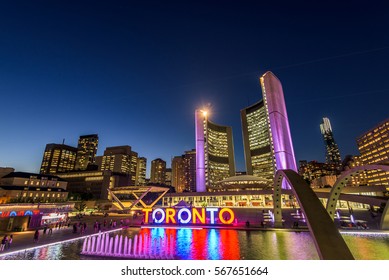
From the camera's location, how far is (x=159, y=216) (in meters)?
28.2

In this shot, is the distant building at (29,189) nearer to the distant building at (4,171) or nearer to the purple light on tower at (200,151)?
the distant building at (4,171)

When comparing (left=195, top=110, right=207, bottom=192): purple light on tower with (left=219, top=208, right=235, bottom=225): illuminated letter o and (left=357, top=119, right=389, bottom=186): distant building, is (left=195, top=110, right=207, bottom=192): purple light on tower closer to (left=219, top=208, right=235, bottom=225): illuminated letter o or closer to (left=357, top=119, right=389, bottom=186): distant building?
(left=219, top=208, right=235, bottom=225): illuminated letter o

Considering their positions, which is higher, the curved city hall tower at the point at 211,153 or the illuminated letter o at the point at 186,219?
the curved city hall tower at the point at 211,153

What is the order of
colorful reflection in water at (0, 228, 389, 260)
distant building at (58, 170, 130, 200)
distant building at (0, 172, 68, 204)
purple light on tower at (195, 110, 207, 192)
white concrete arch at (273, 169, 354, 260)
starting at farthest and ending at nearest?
distant building at (58, 170, 130, 200)
purple light on tower at (195, 110, 207, 192)
distant building at (0, 172, 68, 204)
colorful reflection in water at (0, 228, 389, 260)
white concrete arch at (273, 169, 354, 260)

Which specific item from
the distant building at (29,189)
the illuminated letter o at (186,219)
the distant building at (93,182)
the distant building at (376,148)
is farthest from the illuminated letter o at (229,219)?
the distant building at (376,148)

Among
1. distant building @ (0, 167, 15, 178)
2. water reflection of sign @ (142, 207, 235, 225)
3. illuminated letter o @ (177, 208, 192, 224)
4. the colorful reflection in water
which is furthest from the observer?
distant building @ (0, 167, 15, 178)

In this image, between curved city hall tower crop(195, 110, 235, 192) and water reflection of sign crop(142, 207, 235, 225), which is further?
curved city hall tower crop(195, 110, 235, 192)

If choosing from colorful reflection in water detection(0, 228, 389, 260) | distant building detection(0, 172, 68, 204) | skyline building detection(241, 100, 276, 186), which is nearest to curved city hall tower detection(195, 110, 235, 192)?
skyline building detection(241, 100, 276, 186)

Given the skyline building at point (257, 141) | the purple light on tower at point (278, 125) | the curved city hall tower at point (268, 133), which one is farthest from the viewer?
the skyline building at point (257, 141)

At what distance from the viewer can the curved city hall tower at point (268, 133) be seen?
4077 inches

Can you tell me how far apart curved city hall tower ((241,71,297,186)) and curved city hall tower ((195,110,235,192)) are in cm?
1980

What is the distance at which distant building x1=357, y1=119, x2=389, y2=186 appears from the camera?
119 m
